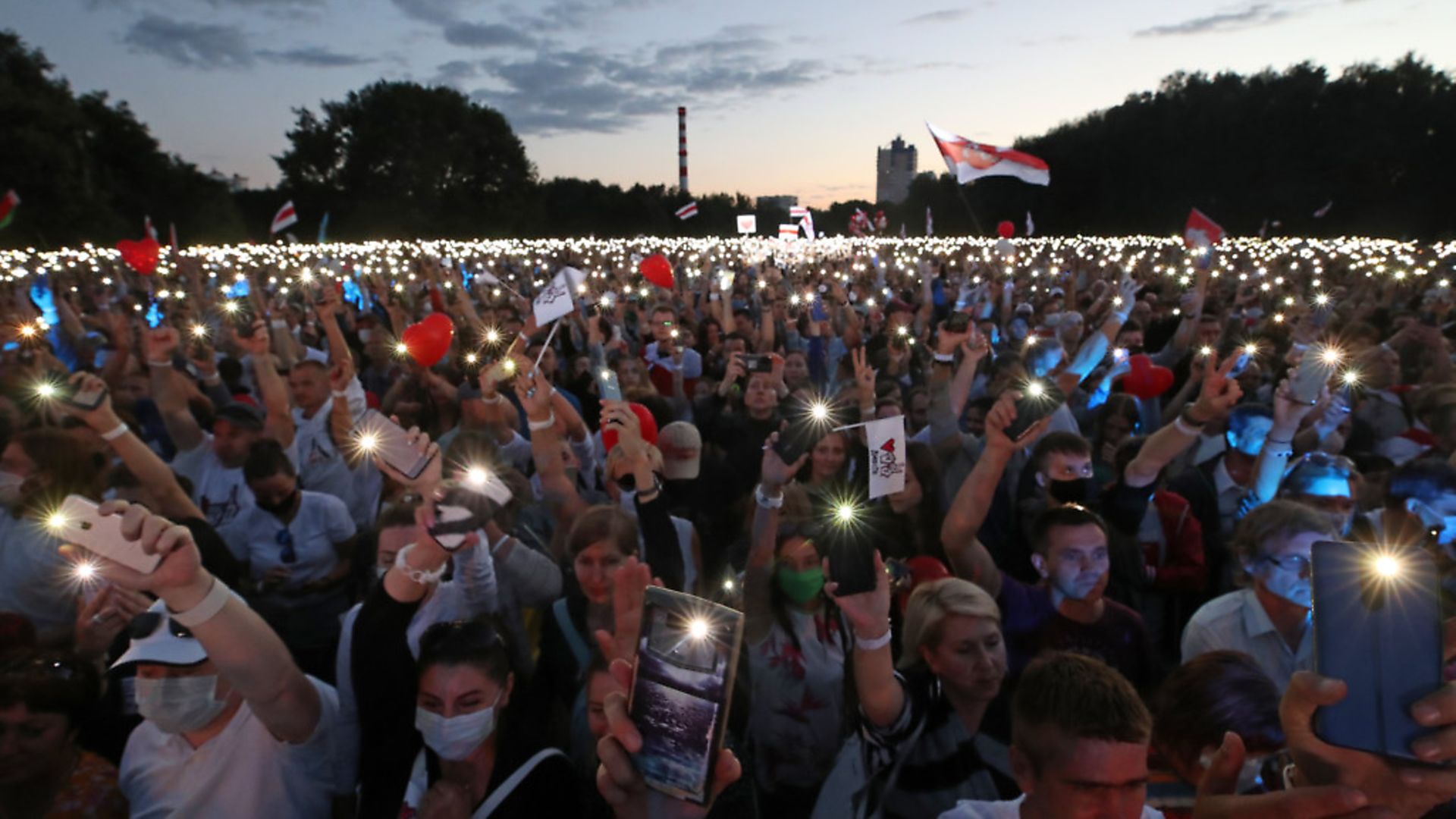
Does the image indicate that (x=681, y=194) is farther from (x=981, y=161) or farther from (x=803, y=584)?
(x=803, y=584)

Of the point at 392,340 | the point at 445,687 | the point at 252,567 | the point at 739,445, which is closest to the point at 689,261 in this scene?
the point at 392,340

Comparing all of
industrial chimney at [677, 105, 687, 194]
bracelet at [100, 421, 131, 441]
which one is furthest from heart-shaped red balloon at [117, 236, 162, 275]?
industrial chimney at [677, 105, 687, 194]

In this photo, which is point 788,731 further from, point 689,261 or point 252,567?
point 689,261

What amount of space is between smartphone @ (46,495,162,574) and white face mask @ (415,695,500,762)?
84 cm

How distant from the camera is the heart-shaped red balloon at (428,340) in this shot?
596cm

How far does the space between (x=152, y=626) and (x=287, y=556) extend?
68.3 inches

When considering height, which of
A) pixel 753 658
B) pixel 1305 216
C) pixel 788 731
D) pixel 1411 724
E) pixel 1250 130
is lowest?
pixel 788 731

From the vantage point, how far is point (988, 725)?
2.64 m

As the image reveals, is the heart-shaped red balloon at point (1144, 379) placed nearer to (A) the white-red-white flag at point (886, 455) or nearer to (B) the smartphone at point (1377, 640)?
(A) the white-red-white flag at point (886, 455)

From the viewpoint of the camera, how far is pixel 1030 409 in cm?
415

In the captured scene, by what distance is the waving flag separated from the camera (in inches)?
453

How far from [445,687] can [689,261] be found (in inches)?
998

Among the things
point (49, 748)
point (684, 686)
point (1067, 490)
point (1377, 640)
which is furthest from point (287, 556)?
point (1377, 640)

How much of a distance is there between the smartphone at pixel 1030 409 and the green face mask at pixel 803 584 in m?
1.05
